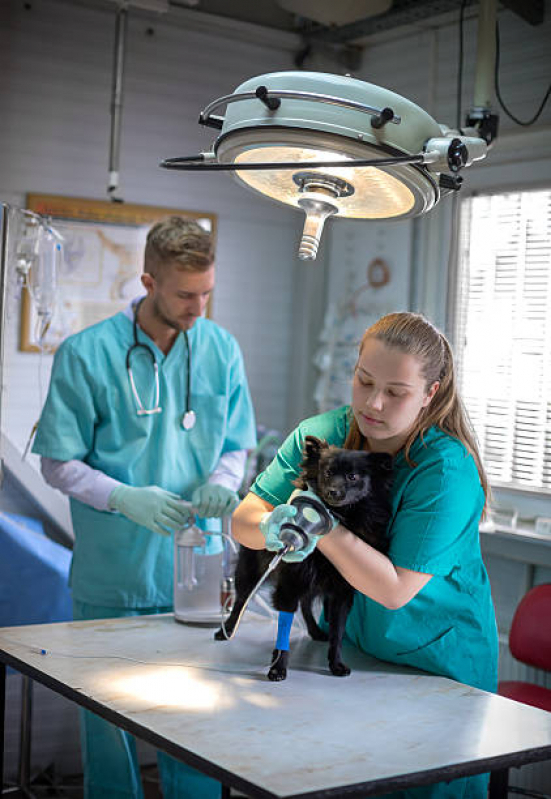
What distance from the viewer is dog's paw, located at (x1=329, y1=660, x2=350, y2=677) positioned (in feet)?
5.99

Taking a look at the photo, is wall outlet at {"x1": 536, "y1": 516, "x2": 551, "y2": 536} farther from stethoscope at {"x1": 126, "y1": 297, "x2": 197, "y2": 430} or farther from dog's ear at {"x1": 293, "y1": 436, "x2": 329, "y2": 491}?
dog's ear at {"x1": 293, "y1": 436, "x2": 329, "y2": 491}

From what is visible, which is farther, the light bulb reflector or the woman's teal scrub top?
the woman's teal scrub top

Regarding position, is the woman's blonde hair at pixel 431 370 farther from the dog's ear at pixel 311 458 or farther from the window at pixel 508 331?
the window at pixel 508 331

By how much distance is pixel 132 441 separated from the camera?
2.54 metres

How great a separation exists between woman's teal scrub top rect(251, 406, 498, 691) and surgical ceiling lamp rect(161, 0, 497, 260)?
1.64 ft

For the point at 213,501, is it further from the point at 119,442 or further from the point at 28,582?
the point at 28,582

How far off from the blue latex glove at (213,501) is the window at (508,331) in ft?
4.26

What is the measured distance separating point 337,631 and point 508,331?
1.83 m

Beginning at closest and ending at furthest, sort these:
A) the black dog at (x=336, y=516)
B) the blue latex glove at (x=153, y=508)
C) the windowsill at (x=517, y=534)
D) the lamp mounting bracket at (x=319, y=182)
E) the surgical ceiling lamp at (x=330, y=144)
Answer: the surgical ceiling lamp at (x=330, y=144), the lamp mounting bracket at (x=319, y=182), the black dog at (x=336, y=516), the blue latex glove at (x=153, y=508), the windowsill at (x=517, y=534)

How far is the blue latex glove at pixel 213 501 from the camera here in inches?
95.7

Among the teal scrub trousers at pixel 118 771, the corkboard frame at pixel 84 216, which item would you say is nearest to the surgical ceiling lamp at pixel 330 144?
the teal scrub trousers at pixel 118 771

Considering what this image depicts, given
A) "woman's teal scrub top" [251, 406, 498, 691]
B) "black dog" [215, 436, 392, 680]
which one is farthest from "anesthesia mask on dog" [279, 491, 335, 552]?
"woman's teal scrub top" [251, 406, 498, 691]

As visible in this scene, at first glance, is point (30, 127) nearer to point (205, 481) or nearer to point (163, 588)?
point (205, 481)

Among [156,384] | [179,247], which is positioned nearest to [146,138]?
[179,247]
